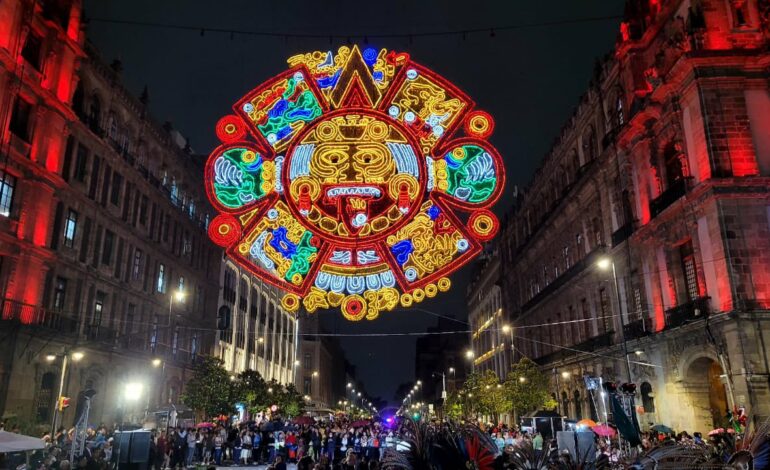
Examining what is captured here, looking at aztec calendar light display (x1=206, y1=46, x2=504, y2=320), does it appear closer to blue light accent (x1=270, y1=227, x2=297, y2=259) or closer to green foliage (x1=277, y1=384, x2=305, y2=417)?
blue light accent (x1=270, y1=227, x2=297, y2=259)

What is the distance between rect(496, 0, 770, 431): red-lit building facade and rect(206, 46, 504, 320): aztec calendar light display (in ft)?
45.9

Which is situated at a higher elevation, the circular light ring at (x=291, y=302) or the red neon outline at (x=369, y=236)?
the red neon outline at (x=369, y=236)

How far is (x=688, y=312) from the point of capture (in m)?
26.4

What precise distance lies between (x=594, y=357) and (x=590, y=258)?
21.2ft

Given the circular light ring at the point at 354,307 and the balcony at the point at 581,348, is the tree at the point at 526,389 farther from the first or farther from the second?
the circular light ring at the point at 354,307

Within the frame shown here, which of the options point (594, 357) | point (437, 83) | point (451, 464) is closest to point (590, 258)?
point (594, 357)

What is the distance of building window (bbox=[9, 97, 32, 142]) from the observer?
29328 millimetres

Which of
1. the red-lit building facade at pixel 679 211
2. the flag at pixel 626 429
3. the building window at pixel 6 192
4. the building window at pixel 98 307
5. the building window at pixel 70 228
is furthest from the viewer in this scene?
the building window at pixel 98 307

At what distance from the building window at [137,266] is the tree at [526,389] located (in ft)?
92.1

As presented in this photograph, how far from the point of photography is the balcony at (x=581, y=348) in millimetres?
35938

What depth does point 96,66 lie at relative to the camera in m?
36.3

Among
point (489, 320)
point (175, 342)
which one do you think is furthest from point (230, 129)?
point (489, 320)

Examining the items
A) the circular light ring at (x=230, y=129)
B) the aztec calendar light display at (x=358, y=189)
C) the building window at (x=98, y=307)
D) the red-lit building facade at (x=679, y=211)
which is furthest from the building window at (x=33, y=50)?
the red-lit building facade at (x=679, y=211)

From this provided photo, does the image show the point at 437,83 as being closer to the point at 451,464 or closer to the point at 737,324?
the point at 451,464
